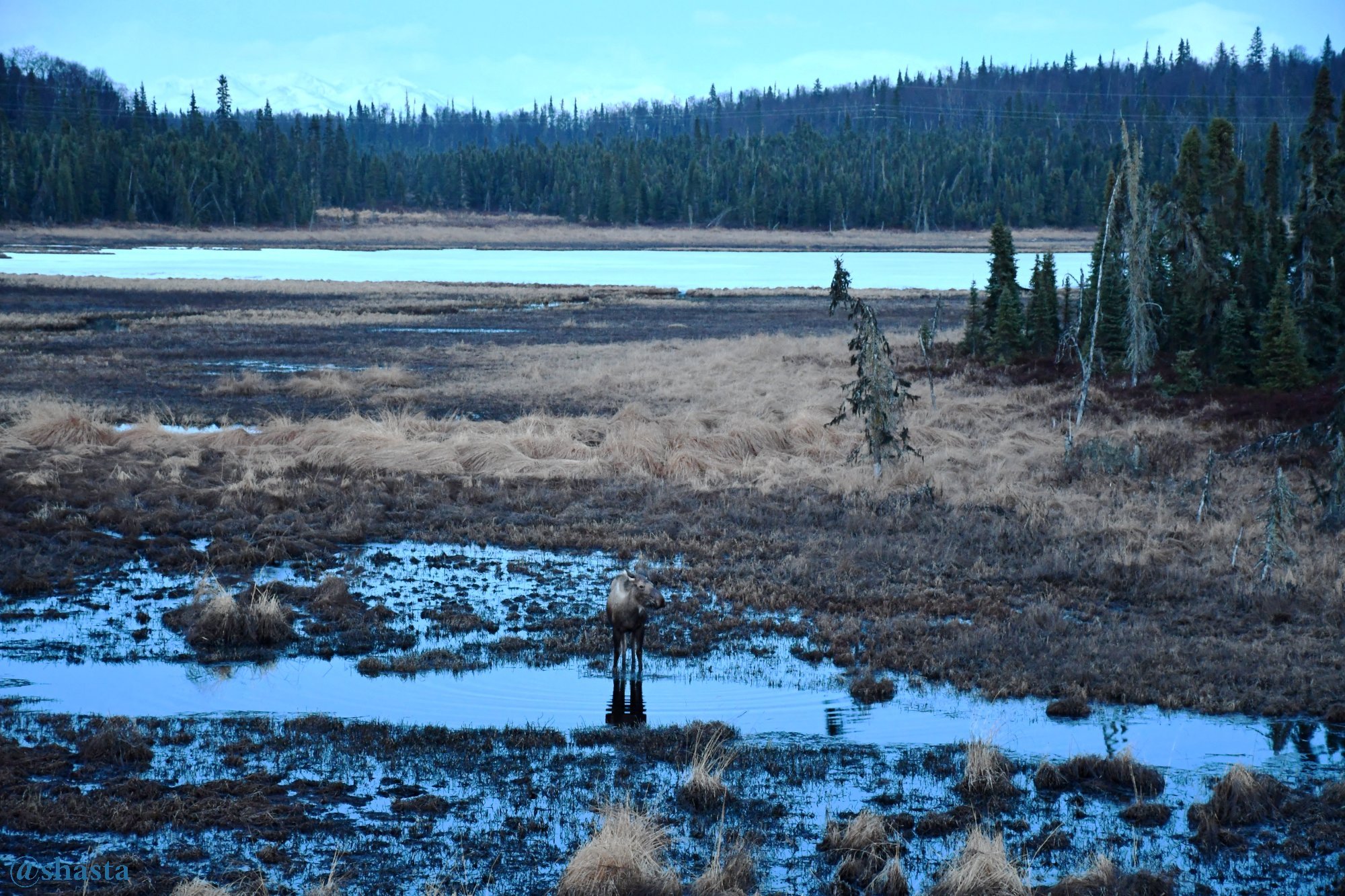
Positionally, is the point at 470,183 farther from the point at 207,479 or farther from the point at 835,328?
the point at 207,479

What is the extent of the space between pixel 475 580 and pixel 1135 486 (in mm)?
10797

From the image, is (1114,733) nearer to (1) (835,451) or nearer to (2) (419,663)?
(2) (419,663)

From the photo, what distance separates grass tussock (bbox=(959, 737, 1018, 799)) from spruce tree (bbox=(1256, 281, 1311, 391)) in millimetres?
19094

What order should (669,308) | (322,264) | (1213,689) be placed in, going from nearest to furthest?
(1213,689), (669,308), (322,264)

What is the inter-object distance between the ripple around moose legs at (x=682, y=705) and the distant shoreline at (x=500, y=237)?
98.9 meters

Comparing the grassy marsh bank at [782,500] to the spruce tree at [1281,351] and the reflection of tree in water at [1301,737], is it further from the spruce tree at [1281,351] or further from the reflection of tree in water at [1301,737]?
the spruce tree at [1281,351]

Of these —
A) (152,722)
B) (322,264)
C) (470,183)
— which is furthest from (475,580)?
(470,183)

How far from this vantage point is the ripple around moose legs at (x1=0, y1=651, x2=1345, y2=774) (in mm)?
10125

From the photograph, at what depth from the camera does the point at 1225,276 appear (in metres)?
28.7

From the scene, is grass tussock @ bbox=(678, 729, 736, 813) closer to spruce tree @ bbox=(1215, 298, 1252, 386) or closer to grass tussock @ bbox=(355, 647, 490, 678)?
grass tussock @ bbox=(355, 647, 490, 678)

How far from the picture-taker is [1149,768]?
30.4 feet

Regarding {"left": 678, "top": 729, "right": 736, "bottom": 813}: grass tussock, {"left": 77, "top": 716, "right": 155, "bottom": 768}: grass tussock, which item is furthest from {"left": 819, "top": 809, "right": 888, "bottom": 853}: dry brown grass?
{"left": 77, "top": 716, "right": 155, "bottom": 768}: grass tussock

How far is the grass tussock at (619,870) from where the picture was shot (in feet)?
24.0

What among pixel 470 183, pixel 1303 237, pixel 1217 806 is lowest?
pixel 1217 806
